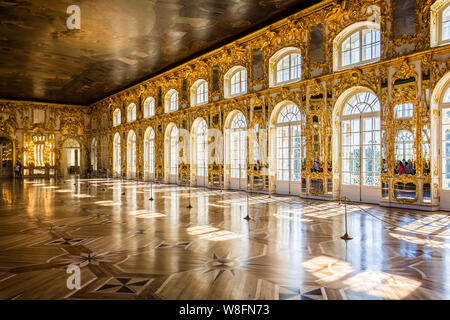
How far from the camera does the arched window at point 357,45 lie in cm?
1070

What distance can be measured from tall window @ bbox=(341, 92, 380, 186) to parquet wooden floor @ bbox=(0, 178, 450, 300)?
2309 millimetres

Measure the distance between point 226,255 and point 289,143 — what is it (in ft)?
30.3

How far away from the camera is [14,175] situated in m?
28.3

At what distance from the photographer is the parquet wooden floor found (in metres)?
3.72

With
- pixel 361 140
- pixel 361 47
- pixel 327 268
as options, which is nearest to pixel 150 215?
pixel 327 268

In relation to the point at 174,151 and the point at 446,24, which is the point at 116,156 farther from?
the point at 446,24

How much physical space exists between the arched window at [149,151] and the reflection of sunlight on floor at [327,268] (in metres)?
A: 19.5

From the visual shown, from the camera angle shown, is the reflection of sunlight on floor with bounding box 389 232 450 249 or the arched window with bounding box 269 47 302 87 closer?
the reflection of sunlight on floor with bounding box 389 232 450 249

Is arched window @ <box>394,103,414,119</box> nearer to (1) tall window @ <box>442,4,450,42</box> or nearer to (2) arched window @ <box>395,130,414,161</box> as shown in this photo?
(2) arched window @ <box>395,130,414,161</box>

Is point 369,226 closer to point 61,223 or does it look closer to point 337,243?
point 337,243

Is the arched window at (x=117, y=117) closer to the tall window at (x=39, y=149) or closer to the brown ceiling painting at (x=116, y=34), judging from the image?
the brown ceiling painting at (x=116, y=34)

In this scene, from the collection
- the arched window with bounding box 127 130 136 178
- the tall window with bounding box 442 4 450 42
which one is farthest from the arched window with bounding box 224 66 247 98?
the arched window with bounding box 127 130 136 178
